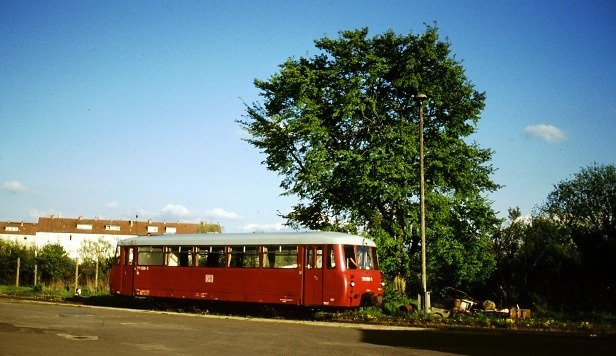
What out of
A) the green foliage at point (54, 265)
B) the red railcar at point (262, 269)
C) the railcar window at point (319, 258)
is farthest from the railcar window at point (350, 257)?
the green foliage at point (54, 265)

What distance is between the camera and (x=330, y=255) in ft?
63.8

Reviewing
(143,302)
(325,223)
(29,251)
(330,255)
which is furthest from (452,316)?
(29,251)

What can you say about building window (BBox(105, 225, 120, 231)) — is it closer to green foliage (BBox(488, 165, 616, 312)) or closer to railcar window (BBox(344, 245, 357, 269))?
green foliage (BBox(488, 165, 616, 312))

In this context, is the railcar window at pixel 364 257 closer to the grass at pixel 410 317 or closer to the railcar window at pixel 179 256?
the grass at pixel 410 317

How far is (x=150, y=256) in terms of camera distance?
2428cm

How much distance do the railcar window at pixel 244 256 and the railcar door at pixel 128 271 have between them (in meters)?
5.71

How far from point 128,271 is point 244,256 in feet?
21.8

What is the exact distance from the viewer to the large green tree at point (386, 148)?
26.1 metres

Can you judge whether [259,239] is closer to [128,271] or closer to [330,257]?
[330,257]

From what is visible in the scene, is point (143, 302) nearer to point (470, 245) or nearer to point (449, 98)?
point (470, 245)

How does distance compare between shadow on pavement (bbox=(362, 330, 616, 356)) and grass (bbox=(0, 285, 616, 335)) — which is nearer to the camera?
shadow on pavement (bbox=(362, 330, 616, 356))

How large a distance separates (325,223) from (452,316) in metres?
10.2

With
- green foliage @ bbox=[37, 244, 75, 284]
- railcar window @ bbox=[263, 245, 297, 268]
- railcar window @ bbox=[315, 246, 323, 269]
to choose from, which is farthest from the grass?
green foliage @ bbox=[37, 244, 75, 284]

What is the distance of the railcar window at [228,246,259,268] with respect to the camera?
2103 centimetres
